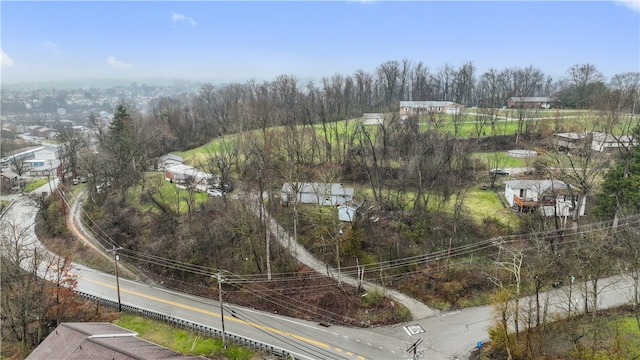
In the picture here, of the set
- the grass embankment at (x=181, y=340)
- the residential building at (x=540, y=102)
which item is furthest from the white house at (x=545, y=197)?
the residential building at (x=540, y=102)

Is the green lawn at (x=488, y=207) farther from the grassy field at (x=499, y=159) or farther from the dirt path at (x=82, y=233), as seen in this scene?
the dirt path at (x=82, y=233)

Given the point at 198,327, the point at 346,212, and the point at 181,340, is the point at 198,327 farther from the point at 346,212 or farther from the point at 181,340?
the point at 346,212

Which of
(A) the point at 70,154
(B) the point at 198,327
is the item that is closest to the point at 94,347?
(B) the point at 198,327

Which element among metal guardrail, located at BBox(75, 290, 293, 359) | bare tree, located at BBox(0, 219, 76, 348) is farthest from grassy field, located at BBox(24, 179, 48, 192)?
bare tree, located at BBox(0, 219, 76, 348)

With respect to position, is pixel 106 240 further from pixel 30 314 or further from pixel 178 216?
pixel 30 314

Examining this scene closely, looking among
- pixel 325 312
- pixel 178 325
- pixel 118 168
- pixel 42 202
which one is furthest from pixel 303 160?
pixel 42 202
